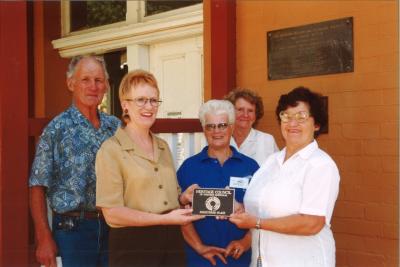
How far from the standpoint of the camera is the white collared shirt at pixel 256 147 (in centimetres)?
393

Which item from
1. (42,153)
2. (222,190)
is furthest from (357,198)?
(42,153)

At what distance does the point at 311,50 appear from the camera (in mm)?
4281

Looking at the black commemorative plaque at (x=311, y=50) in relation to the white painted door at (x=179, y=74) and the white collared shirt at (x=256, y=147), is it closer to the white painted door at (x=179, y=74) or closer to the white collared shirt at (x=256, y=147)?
the white collared shirt at (x=256, y=147)

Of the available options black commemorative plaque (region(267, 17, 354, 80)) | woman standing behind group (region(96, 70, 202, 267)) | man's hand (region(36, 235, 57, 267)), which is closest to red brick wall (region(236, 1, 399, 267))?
black commemorative plaque (region(267, 17, 354, 80))

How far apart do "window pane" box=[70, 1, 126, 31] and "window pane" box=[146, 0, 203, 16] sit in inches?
18.4

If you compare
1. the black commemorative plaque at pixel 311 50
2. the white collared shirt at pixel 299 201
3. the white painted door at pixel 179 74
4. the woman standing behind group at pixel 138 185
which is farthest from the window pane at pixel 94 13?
the white collared shirt at pixel 299 201

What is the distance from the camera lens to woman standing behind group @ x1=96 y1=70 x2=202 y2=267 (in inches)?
110

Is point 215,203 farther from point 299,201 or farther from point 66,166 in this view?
point 66,166

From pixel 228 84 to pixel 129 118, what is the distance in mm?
1897

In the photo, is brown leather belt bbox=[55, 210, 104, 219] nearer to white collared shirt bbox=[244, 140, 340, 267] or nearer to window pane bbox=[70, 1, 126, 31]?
white collared shirt bbox=[244, 140, 340, 267]

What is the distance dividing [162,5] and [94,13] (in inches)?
46.1

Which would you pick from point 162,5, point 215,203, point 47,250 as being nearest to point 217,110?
point 215,203

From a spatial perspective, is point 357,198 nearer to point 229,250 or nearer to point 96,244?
point 229,250

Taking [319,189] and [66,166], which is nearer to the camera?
[319,189]
